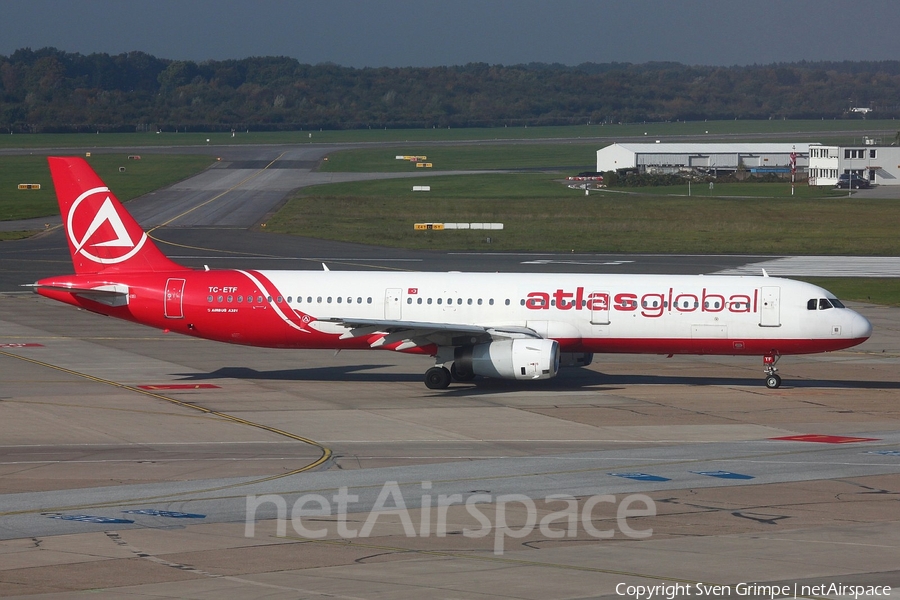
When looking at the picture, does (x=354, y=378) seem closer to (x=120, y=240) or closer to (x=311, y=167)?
(x=120, y=240)

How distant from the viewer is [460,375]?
41.8 m

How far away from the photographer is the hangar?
163375mm

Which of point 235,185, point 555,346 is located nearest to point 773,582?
point 555,346

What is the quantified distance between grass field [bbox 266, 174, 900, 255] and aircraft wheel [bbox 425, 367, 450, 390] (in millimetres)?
47121

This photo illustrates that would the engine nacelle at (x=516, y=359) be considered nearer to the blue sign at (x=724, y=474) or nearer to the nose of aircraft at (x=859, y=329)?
the nose of aircraft at (x=859, y=329)

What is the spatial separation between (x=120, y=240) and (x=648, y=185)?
362 ft

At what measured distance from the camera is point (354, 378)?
43844mm

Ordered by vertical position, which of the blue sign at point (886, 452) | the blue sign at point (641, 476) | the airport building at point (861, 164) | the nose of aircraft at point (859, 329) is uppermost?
the airport building at point (861, 164)

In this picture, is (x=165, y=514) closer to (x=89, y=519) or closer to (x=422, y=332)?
(x=89, y=519)

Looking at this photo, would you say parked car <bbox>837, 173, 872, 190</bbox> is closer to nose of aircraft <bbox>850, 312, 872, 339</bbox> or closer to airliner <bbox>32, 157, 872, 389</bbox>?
nose of aircraft <bbox>850, 312, 872, 339</bbox>

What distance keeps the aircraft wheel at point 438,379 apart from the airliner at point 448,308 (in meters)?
0.05

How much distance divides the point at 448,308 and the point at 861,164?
122251 mm

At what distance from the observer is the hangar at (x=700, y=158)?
536ft

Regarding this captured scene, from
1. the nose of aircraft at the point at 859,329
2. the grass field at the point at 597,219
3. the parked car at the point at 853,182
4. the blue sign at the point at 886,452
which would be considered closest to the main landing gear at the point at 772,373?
the nose of aircraft at the point at 859,329
